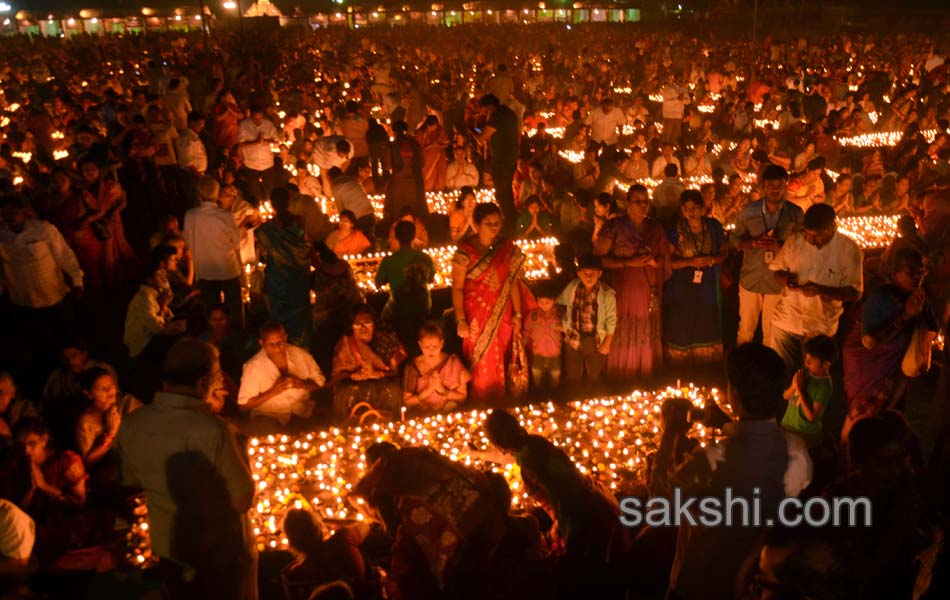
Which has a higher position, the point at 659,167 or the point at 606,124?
the point at 606,124

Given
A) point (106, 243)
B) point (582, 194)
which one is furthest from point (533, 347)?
point (106, 243)

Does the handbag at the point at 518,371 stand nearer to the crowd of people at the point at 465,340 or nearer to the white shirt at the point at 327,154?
the crowd of people at the point at 465,340

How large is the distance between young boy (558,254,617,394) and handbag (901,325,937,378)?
1.82 m

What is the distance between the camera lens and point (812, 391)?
4.37 metres

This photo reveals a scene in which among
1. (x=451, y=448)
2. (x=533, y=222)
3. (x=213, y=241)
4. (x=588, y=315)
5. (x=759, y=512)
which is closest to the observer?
(x=759, y=512)

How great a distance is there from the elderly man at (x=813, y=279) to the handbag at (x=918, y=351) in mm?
600

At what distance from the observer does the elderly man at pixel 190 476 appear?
281 cm

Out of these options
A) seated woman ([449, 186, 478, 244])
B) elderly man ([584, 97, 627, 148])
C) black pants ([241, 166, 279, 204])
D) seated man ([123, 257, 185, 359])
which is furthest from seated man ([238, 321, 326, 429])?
elderly man ([584, 97, 627, 148])

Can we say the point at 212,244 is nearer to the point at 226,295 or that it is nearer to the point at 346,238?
the point at 226,295

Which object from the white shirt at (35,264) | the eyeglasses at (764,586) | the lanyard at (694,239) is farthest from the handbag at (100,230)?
the eyeglasses at (764,586)

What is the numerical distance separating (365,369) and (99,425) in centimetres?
169

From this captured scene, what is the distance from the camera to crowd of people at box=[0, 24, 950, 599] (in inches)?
111

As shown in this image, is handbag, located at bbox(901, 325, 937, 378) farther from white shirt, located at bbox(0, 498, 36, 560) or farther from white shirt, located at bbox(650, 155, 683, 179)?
white shirt, located at bbox(650, 155, 683, 179)

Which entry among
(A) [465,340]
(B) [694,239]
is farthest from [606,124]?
(A) [465,340]
